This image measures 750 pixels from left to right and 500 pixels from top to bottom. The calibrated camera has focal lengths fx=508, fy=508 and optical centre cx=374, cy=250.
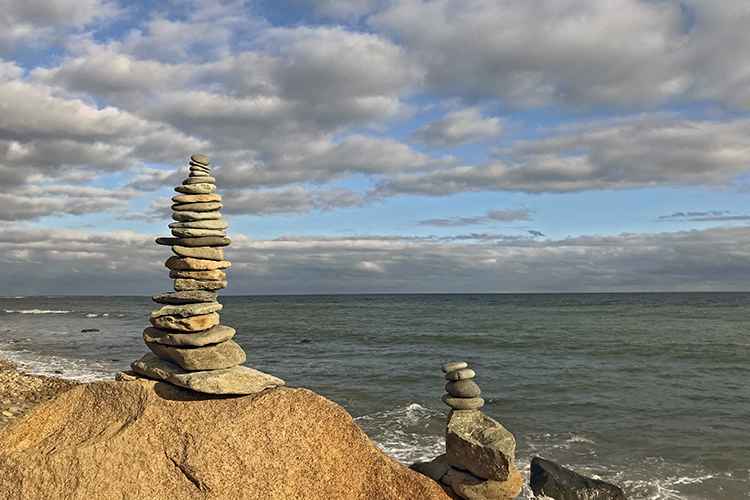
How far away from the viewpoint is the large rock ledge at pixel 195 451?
7047mm

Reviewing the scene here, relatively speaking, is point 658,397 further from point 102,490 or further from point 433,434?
point 102,490

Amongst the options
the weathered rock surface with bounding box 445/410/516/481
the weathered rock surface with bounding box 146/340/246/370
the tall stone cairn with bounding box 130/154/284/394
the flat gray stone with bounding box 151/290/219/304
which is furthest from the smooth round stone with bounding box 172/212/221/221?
the weathered rock surface with bounding box 445/410/516/481

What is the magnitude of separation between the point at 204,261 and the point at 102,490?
12.4 feet

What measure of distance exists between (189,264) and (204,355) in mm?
1643

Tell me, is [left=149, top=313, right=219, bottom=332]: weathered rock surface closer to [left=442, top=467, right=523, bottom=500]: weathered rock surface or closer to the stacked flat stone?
the stacked flat stone

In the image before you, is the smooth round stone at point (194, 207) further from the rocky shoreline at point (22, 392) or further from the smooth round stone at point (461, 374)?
the rocky shoreline at point (22, 392)

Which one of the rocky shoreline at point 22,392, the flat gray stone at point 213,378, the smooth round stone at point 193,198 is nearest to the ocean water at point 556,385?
the rocky shoreline at point 22,392

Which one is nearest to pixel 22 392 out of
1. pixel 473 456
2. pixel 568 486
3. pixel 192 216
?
pixel 192 216

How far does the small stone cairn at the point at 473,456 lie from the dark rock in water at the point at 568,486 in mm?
2184

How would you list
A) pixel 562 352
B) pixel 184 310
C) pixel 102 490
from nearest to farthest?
pixel 102 490
pixel 184 310
pixel 562 352

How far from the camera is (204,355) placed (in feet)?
27.6

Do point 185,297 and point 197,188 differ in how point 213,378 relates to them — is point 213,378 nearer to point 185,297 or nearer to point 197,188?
point 185,297

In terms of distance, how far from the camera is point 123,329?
48875mm

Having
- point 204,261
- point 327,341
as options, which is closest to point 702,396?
point 204,261
